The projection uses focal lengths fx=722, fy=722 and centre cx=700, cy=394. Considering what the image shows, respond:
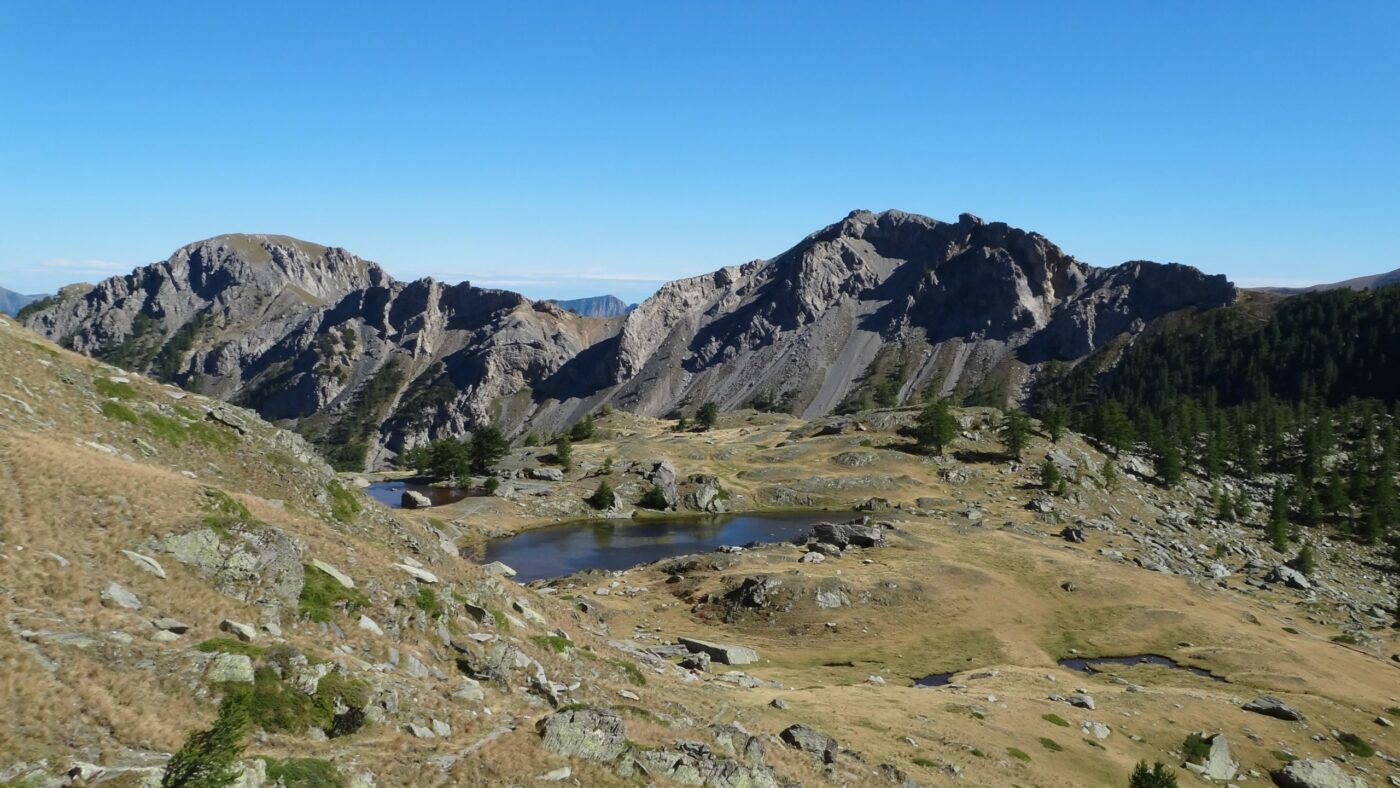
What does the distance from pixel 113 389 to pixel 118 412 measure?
2.86 m

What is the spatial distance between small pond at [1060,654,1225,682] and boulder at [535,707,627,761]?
2222 inches

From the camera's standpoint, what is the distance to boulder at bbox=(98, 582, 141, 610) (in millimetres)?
21891

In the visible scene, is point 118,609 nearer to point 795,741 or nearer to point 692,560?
point 795,741

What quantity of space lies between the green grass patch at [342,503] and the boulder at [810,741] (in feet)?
97.3

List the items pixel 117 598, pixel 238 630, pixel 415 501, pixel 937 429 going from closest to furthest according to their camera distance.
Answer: pixel 117 598
pixel 238 630
pixel 415 501
pixel 937 429

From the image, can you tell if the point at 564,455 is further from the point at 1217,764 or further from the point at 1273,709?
the point at 1217,764

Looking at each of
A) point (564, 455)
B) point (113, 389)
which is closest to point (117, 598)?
point (113, 389)

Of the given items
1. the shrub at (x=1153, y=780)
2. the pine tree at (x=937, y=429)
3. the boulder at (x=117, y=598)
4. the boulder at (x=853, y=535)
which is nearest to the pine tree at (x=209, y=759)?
the boulder at (x=117, y=598)

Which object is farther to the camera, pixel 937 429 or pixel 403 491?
pixel 937 429

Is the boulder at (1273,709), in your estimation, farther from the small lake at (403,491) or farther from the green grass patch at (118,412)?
the small lake at (403,491)

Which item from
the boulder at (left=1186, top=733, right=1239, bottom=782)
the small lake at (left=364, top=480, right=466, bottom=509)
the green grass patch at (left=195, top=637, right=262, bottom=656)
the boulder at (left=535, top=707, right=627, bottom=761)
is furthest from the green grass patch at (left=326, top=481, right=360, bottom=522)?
the small lake at (left=364, top=480, right=466, bottom=509)

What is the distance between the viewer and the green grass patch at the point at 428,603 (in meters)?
31.5

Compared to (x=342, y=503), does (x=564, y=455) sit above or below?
below

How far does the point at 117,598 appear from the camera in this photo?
2217 centimetres
